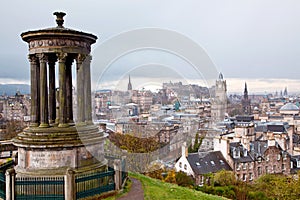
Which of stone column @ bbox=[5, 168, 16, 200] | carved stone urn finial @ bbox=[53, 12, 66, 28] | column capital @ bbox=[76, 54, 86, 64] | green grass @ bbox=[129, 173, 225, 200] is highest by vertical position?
carved stone urn finial @ bbox=[53, 12, 66, 28]

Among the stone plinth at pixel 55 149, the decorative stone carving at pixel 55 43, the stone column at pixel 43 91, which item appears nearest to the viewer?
the stone plinth at pixel 55 149

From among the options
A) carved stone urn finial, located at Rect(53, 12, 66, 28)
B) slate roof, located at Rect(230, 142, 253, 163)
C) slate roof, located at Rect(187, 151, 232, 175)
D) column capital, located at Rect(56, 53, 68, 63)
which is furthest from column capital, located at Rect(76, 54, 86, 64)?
slate roof, located at Rect(230, 142, 253, 163)

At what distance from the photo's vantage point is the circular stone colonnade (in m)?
12.6

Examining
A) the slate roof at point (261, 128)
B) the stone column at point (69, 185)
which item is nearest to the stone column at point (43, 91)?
the stone column at point (69, 185)

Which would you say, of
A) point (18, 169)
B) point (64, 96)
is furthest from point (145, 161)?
point (18, 169)

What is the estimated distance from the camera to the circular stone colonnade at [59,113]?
12.6 metres

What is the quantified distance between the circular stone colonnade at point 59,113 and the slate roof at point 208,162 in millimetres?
26988

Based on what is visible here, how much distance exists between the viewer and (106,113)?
1022 centimetres

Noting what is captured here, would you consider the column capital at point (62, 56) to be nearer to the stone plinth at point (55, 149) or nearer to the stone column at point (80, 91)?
the stone column at point (80, 91)

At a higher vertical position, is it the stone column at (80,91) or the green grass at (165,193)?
the stone column at (80,91)

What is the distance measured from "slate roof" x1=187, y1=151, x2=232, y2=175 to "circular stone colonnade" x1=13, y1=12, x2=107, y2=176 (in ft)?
88.5

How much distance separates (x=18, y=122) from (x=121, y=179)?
41.1 metres

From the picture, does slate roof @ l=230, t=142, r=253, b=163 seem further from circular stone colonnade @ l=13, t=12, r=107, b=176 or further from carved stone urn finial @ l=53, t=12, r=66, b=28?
carved stone urn finial @ l=53, t=12, r=66, b=28

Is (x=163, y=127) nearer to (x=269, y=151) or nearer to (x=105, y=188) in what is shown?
(x=105, y=188)
